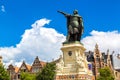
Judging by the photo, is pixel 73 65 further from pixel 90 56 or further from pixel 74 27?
pixel 90 56

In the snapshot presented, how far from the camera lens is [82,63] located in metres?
31.8

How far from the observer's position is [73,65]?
3234cm

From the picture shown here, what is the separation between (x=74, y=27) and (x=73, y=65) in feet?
15.7

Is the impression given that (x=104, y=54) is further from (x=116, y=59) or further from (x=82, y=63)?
(x=82, y=63)

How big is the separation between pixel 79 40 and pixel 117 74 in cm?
5878

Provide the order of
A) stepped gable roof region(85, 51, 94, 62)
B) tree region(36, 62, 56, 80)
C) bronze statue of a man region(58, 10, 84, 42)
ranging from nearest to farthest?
bronze statue of a man region(58, 10, 84, 42) → tree region(36, 62, 56, 80) → stepped gable roof region(85, 51, 94, 62)

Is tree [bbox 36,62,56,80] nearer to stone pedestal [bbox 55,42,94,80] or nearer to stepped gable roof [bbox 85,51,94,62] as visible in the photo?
stone pedestal [bbox 55,42,94,80]

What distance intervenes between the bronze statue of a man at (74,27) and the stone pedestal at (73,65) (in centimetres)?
123

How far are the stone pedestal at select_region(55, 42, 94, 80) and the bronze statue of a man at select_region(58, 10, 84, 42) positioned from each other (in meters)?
1.23

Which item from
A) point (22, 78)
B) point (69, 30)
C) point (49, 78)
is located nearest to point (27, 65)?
point (22, 78)

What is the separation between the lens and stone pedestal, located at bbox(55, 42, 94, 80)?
103 ft

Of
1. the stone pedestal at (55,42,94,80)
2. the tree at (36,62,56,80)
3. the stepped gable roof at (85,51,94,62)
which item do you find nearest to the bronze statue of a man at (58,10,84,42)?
the stone pedestal at (55,42,94,80)

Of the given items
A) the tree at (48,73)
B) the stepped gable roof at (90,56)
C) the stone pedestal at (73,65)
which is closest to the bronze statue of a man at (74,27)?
the stone pedestal at (73,65)

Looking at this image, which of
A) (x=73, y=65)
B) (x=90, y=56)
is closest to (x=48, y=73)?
(x=73, y=65)
